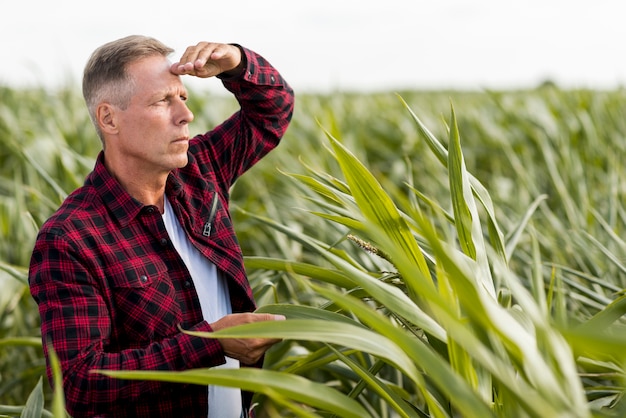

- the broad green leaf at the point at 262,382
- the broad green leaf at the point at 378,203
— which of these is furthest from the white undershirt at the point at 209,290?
the broad green leaf at the point at 262,382

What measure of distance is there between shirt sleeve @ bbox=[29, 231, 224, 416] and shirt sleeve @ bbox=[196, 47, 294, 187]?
0.37 metres

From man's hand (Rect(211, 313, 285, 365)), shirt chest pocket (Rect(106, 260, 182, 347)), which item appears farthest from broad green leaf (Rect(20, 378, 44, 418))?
man's hand (Rect(211, 313, 285, 365))

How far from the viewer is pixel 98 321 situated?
1.00 m

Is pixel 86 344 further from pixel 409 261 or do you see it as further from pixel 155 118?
pixel 409 261

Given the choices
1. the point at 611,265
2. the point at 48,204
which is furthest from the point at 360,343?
the point at 48,204

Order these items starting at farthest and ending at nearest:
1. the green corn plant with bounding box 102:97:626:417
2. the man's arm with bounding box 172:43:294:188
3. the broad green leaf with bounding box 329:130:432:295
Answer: the man's arm with bounding box 172:43:294:188
the broad green leaf with bounding box 329:130:432:295
the green corn plant with bounding box 102:97:626:417

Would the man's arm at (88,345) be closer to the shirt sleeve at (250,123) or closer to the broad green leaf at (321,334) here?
the broad green leaf at (321,334)

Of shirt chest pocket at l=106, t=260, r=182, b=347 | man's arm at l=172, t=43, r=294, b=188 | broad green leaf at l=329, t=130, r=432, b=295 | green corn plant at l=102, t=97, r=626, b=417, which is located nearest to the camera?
green corn plant at l=102, t=97, r=626, b=417

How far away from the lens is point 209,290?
1179 millimetres

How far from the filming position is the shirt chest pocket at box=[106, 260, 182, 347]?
3.47 ft

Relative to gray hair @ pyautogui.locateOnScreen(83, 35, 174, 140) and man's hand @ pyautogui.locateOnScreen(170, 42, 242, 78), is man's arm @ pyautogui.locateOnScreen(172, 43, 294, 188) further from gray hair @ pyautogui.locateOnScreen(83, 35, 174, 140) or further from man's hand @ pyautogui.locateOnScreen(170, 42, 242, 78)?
gray hair @ pyautogui.locateOnScreen(83, 35, 174, 140)

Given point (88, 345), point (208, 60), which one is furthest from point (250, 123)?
point (88, 345)

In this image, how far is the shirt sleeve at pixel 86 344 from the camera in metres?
0.96

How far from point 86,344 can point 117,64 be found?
1.25 ft
